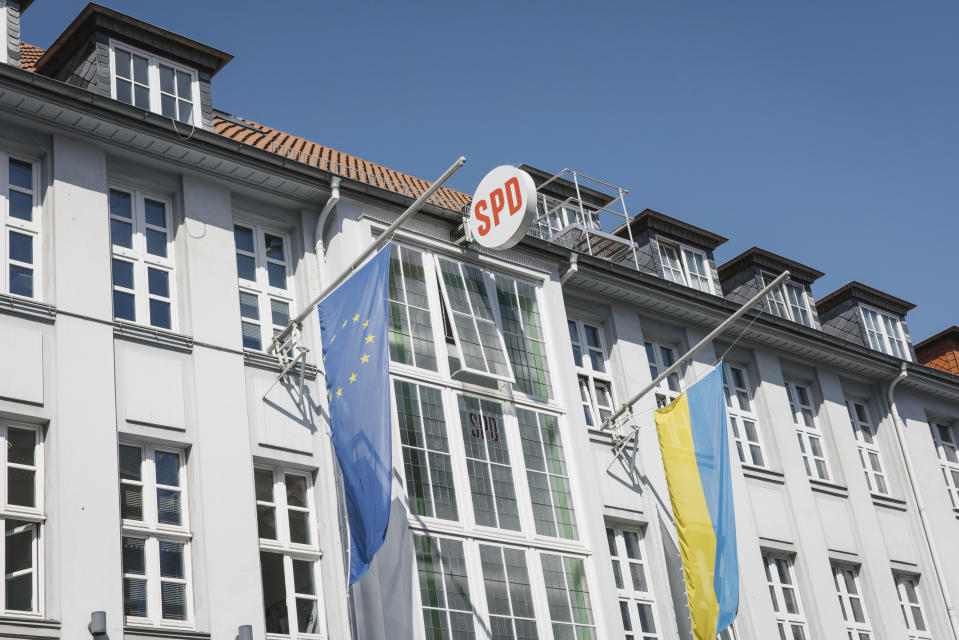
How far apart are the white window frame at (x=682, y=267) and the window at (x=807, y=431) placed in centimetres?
278

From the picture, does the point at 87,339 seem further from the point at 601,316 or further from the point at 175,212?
the point at 601,316

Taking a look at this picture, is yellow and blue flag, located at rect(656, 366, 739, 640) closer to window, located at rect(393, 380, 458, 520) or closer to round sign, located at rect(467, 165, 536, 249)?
window, located at rect(393, 380, 458, 520)

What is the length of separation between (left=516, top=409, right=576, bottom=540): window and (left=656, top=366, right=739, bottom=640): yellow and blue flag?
1.62m

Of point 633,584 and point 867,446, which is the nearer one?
point 633,584

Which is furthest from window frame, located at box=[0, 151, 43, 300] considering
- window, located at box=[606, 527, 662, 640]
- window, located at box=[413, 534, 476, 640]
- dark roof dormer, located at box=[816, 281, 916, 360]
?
dark roof dormer, located at box=[816, 281, 916, 360]

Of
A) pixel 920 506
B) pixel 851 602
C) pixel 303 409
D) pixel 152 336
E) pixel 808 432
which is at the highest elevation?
pixel 808 432

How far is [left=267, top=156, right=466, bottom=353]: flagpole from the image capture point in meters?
16.1

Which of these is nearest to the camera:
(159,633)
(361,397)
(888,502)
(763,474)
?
(159,633)

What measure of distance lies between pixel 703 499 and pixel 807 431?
6948 mm

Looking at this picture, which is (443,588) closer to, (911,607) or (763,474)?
(763,474)

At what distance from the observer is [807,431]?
1013 inches

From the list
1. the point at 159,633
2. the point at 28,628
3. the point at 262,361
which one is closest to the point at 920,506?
the point at 262,361

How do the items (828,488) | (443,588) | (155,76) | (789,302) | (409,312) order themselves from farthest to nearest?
(789,302) → (828,488) → (409,312) → (155,76) → (443,588)

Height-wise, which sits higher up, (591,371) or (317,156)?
(317,156)
